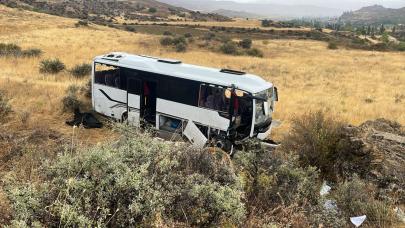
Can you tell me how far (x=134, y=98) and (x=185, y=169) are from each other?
8.81 metres

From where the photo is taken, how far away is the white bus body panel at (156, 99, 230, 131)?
40.7 ft

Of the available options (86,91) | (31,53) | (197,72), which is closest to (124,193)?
(197,72)

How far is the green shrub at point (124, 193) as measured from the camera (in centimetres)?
422

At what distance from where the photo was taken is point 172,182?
17.0 feet

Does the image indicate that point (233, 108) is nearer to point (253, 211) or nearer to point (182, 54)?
point (253, 211)

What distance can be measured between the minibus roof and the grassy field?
2.94 metres

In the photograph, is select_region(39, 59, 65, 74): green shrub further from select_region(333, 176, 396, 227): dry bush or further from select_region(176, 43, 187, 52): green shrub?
select_region(333, 176, 396, 227): dry bush

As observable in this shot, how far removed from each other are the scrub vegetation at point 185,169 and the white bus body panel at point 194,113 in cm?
197

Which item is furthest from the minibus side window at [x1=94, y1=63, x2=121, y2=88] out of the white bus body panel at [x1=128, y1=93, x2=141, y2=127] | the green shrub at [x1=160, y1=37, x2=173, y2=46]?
the green shrub at [x1=160, y1=37, x2=173, y2=46]

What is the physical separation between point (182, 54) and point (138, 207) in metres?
36.1

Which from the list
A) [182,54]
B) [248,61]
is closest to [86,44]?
[182,54]

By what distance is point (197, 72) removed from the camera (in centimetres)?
1321

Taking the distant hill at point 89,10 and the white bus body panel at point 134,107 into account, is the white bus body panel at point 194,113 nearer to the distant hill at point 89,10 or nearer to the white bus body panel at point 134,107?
the white bus body panel at point 134,107

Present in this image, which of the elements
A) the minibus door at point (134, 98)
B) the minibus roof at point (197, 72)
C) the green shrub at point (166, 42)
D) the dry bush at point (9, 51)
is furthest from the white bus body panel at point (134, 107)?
the green shrub at point (166, 42)
